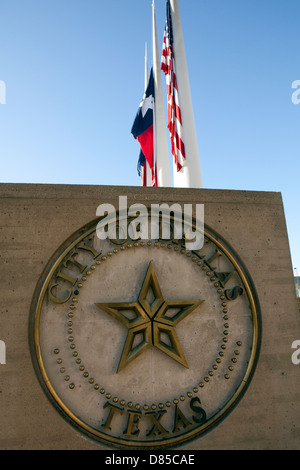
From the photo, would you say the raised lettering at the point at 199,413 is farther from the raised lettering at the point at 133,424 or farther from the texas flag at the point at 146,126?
the texas flag at the point at 146,126

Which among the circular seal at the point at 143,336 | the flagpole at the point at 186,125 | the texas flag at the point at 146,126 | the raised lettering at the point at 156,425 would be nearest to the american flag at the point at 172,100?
the flagpole at the point at 186,125

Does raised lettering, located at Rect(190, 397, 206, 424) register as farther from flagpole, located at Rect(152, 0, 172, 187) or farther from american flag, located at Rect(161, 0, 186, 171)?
flagpole, located at Rect(152, 0, 172, 187)

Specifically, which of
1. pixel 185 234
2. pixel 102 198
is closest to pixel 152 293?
pixel 185 234

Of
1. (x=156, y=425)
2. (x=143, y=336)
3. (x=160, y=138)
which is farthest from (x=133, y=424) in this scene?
(x=160, y=138)

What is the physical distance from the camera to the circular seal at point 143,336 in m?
3.29

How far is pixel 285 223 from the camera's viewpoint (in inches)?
163

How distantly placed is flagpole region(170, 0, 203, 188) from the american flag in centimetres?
11

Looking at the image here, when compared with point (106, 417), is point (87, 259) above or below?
above

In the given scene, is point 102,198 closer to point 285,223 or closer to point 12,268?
point 12,268

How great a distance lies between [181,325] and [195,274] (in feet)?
1.92

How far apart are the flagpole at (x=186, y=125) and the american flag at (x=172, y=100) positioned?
11cm

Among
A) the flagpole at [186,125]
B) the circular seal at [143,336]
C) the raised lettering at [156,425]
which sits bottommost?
the raised lettering at [156,425]

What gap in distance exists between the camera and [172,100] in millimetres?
8273

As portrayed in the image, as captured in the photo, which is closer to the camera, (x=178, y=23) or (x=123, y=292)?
(x=123, y=292)
